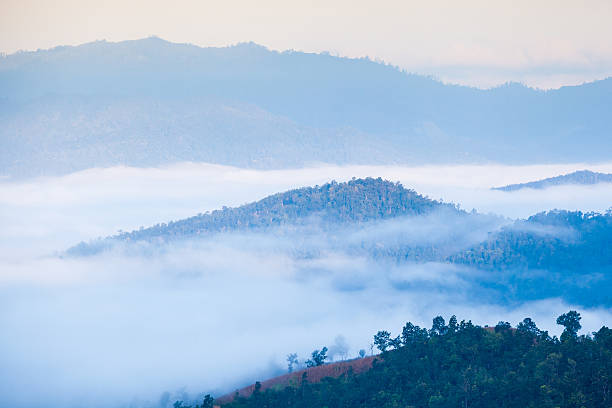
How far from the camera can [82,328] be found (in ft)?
454

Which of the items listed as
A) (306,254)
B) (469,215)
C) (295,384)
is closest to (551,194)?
(469,215)

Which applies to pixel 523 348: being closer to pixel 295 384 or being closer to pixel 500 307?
pixel 295 384

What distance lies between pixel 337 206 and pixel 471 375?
71341mm

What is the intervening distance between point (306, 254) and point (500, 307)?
30.6m

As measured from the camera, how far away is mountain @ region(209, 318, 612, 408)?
1729 inches

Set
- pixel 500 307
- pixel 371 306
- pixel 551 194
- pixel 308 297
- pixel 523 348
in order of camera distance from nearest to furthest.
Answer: pixel 523 348 < pixel 500 307 < pixel 371 306 < pixel 308 297 < pixel 551 194

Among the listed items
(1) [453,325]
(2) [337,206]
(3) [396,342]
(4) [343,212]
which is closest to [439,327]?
(1) [453,325]

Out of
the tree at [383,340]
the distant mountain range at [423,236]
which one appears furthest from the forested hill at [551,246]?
the tree at [383,340]

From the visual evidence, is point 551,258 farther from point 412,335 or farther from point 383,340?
point 412,335

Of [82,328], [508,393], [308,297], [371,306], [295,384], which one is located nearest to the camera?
[508,393]

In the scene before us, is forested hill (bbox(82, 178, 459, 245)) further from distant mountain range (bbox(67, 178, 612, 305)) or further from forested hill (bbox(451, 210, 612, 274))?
forested hill (bbox(451, 210, 612, 274))

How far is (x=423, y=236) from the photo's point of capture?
382ft

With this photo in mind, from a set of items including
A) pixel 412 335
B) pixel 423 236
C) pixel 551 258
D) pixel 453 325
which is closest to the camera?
pixel 453 325

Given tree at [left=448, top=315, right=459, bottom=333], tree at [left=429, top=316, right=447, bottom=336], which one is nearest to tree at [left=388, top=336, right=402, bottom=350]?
tree at [left=429, top=316, right=447, bottom=336]
